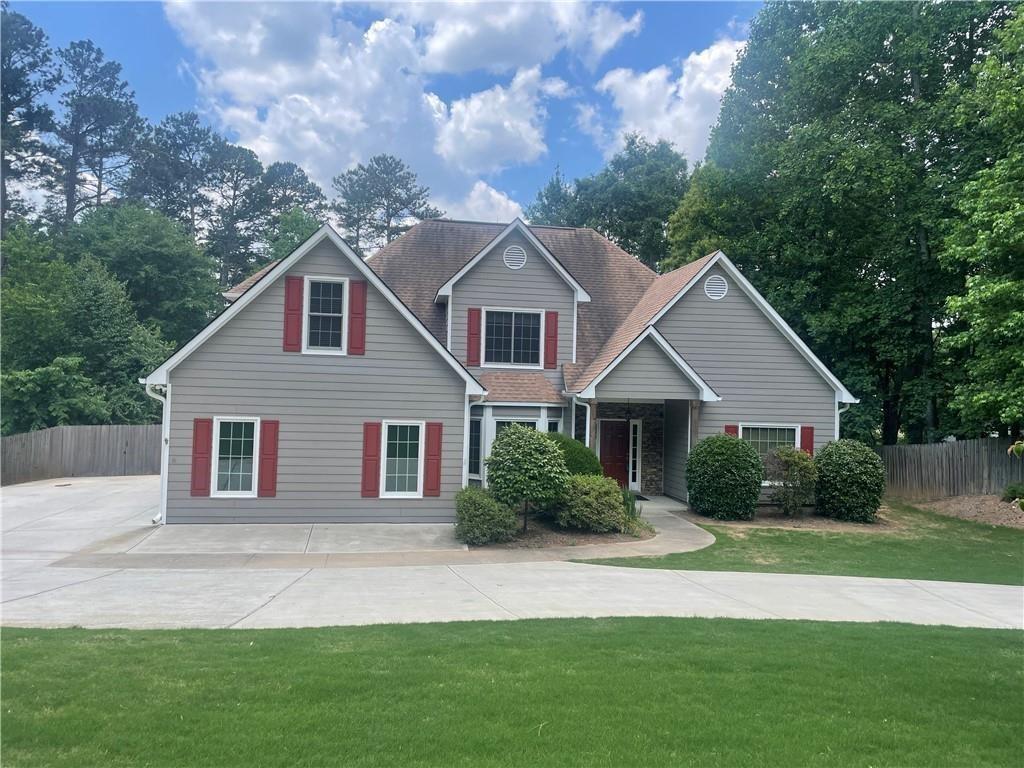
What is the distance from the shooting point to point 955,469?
21.3 meters

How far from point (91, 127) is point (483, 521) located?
44325mm

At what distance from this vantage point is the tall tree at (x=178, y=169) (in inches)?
1847

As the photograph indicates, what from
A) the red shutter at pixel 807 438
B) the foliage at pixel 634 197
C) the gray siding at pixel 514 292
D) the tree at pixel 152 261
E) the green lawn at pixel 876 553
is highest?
the foliage at pixel 634 197

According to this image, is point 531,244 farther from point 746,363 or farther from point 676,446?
point 676,446

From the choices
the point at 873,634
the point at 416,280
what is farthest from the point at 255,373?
the point at 873,634

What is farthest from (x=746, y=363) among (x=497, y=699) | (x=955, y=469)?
(x=497, y=699)

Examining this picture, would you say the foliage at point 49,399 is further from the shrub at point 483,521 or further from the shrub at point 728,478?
the shrub at point 728,478

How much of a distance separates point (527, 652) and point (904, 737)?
300 cm

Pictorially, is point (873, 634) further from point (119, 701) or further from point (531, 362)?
point (531, 362)

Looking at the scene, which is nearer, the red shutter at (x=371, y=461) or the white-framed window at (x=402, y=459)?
the red shutter at (x=371, y=461)

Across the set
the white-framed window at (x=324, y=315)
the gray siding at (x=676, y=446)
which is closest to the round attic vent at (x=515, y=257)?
the white-framed window at (x=324, y=315)

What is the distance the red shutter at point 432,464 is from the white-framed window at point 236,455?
3.72 metres

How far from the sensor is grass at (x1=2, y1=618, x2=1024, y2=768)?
434 centimetres

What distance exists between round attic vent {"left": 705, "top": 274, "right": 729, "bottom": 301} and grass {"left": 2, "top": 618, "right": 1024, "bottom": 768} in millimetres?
13506
